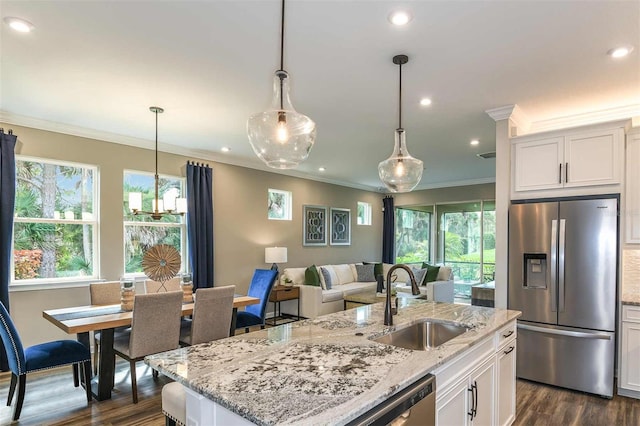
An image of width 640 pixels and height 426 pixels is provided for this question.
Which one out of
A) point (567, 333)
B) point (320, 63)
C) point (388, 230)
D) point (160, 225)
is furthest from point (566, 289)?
point (388, 230)

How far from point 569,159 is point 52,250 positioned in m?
5.72

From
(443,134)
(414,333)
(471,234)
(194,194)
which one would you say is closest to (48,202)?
(194,194)

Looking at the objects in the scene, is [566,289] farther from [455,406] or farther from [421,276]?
[421,276]

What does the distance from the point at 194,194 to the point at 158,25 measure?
340 cm

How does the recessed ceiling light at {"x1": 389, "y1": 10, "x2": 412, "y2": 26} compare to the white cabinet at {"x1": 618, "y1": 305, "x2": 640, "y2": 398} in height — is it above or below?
above

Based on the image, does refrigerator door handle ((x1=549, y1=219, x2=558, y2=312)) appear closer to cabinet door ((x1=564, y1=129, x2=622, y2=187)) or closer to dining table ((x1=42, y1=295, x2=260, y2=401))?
cabinet door ((x1=564, y1=129, x2=622, y2=187))

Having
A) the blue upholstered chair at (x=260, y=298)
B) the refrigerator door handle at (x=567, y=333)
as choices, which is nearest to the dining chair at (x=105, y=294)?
the blue upholstered chair at (x=260, y=298)

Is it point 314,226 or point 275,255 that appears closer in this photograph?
point 275,255

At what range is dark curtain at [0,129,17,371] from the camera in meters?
3.82

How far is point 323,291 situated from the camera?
21.3 ft

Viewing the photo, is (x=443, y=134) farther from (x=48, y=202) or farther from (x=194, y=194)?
(x=48, y=202)

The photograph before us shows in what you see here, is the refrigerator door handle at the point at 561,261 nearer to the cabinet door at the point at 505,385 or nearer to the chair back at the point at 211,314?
the cabinet door at the point at 505,385

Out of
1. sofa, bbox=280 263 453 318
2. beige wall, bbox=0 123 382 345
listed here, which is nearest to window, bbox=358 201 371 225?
beige wall, bbox=0 123 382 345

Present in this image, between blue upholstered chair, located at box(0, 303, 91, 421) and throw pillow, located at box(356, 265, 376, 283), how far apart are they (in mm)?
5422
